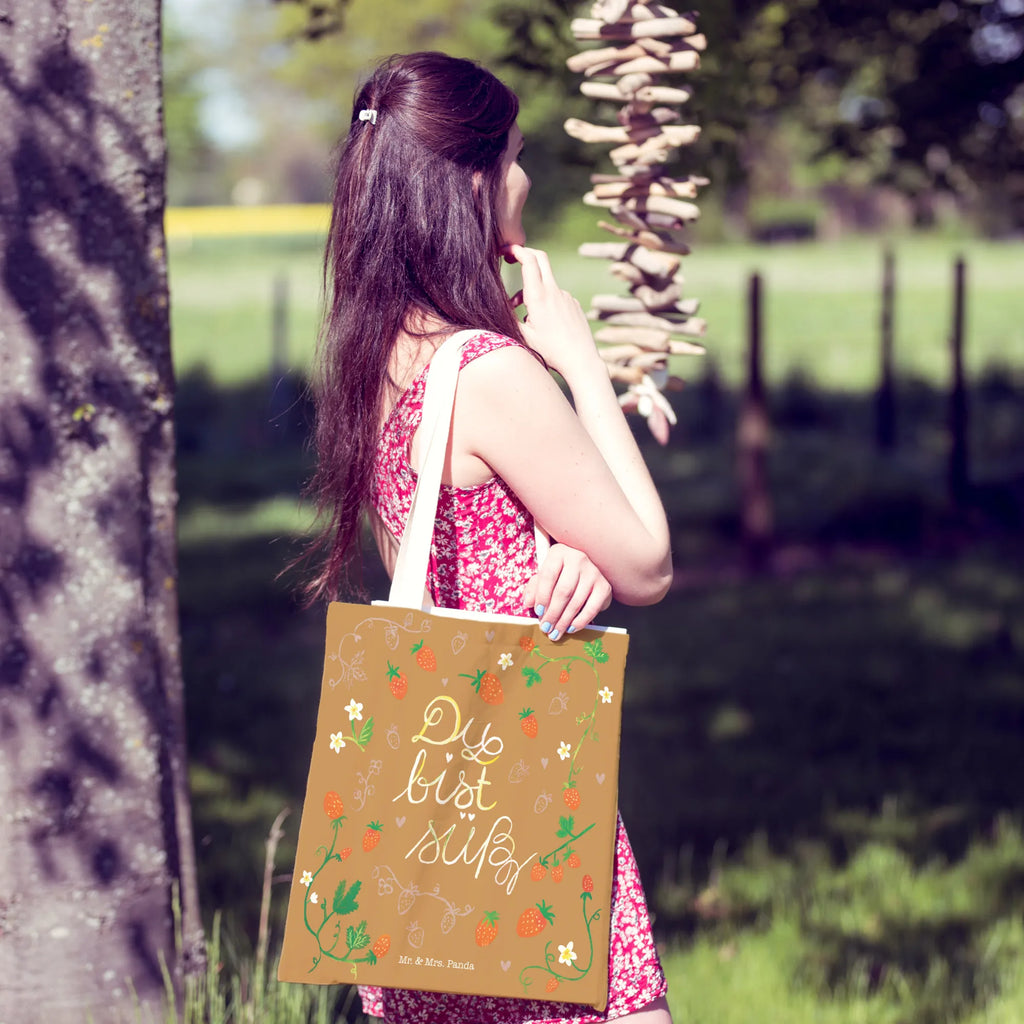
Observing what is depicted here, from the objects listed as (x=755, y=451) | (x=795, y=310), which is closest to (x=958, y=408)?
(x=755, y=451)

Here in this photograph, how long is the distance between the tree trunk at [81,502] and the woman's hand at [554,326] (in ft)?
3.09

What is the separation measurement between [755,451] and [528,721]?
6.73 metres

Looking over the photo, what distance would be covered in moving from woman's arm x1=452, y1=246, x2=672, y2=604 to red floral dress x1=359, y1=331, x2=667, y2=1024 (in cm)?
10

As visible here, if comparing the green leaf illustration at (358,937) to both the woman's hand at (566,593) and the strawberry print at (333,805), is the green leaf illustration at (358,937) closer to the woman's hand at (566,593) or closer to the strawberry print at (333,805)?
the strawberry print at (333,805)

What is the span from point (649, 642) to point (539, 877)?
5.26 metres

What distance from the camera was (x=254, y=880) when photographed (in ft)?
14.1

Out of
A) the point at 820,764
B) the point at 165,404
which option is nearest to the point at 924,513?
the point at 820,764

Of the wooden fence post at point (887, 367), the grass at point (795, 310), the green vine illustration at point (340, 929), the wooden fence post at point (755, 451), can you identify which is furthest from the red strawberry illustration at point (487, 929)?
the grass at point (795, 310)

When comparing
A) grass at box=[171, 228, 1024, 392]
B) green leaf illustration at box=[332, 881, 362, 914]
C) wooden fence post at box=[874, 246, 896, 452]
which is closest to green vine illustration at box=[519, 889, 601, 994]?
green leaf illustration at box=[332, 881, 362, 914]

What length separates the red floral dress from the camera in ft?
6.41

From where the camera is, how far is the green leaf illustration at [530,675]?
184 centimetres

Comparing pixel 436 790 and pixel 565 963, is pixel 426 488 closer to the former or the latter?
pixel 436 790

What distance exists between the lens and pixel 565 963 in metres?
1.87

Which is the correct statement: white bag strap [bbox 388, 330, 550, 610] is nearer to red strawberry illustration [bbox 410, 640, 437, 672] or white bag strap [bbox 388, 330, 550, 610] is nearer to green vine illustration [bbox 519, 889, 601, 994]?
red strawberry illustration [bbox 410, 640, 437, 672]
